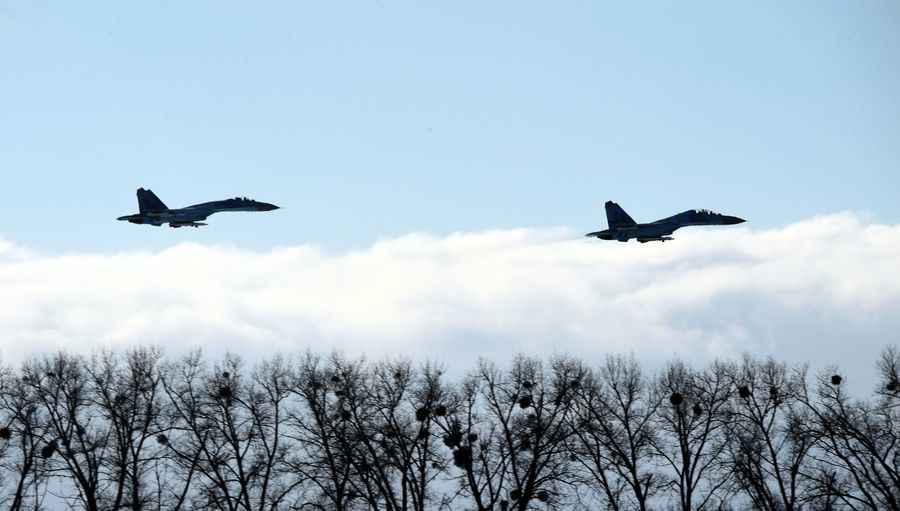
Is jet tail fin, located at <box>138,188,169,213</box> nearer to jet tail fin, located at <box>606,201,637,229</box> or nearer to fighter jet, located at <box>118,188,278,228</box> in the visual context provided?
fighter jet, located at <box>118,188,278,228</box>

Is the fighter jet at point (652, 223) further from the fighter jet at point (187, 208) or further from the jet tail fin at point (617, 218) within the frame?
the fighter jet at point (187, 208)

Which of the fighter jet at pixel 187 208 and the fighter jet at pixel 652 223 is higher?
the fighter jet at pixel 187 208

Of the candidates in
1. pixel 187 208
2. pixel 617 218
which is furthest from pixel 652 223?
pixel 187 208

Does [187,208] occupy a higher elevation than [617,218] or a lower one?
higher

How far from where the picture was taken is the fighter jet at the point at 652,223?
75.5 metres

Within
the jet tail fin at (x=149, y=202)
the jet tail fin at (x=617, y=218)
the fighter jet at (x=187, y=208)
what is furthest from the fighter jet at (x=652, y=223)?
the jet tail fin at (x=149, y=202)

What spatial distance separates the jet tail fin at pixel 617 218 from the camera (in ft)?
250

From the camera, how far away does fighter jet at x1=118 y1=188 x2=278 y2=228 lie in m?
73.9

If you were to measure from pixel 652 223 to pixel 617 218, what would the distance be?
2.65 metres

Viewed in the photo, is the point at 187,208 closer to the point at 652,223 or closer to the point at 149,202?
the point at 149,202

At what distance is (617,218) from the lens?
76.7 metres

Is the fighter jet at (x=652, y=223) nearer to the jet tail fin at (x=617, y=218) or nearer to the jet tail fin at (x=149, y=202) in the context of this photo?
the jet tail fin at (x=617, y=218)

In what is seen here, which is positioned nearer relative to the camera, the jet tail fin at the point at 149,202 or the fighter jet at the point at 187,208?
the fighter jet at the point at 187,208

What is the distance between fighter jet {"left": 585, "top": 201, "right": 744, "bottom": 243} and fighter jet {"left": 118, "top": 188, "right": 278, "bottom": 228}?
25950mm
